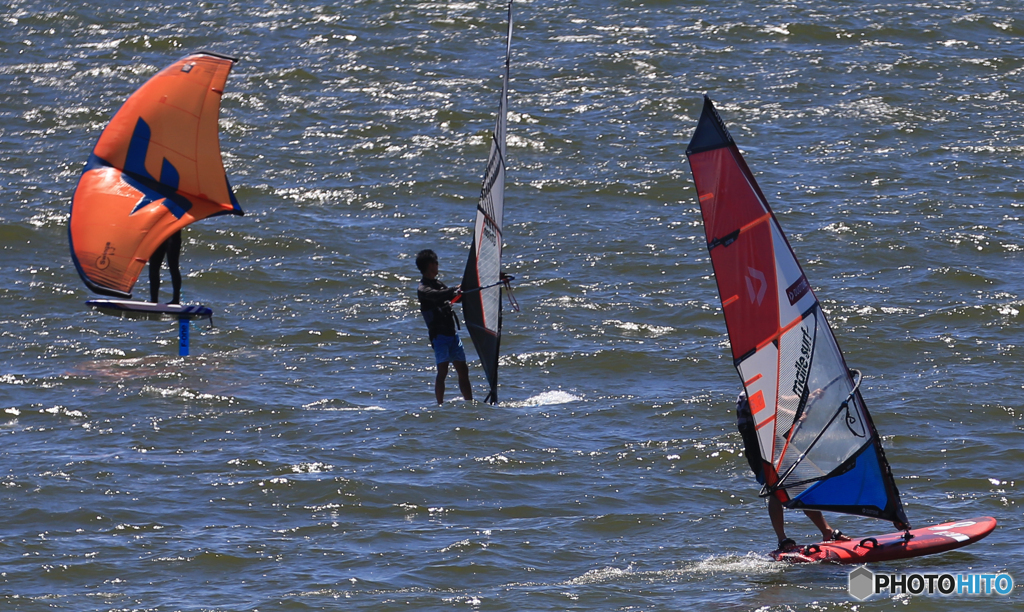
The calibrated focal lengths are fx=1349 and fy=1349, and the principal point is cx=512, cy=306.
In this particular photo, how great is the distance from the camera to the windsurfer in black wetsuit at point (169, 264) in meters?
14.1

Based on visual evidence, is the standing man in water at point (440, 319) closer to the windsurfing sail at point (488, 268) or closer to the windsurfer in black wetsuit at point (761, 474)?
the windsurfing sail at point (488, 268)

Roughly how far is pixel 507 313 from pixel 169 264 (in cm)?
447

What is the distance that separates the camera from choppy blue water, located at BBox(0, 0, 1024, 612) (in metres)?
9.46

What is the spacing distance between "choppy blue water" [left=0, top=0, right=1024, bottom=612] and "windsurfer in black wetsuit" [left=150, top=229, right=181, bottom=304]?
2.88ft

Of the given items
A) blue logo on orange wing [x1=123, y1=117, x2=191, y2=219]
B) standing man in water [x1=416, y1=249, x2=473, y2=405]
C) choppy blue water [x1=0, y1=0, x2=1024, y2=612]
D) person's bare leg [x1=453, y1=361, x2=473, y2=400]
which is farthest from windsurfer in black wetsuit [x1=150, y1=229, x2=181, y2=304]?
person's bare leg [x1=453, y1=361, x2=473, y2=400]

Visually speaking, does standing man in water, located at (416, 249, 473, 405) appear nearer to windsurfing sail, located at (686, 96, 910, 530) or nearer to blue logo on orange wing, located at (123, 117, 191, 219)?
blue logo on orange wing, located at (123, 117, 191, 219)

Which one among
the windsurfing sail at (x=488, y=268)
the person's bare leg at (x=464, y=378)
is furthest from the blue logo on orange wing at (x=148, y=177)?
the windsurfing sail at (x=488, y=268)

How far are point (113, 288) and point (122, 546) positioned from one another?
16.9 feet

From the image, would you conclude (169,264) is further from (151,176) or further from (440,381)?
(440,381)

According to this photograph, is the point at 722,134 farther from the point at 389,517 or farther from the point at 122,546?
the point at 122,546

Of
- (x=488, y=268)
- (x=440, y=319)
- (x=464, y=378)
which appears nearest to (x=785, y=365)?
(x=488, y=268)

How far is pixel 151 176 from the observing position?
1441 cm

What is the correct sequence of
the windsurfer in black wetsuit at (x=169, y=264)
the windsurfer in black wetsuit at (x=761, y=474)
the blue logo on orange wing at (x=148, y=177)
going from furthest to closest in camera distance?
the blue logo on orange wing at (x=148, y=177) < the windsurfer in black wetsuit at (x=169, y=264) < the windsurfer in black wetsuit at (x=761, y=474)

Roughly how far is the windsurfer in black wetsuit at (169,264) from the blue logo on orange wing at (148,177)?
0.29 metres
